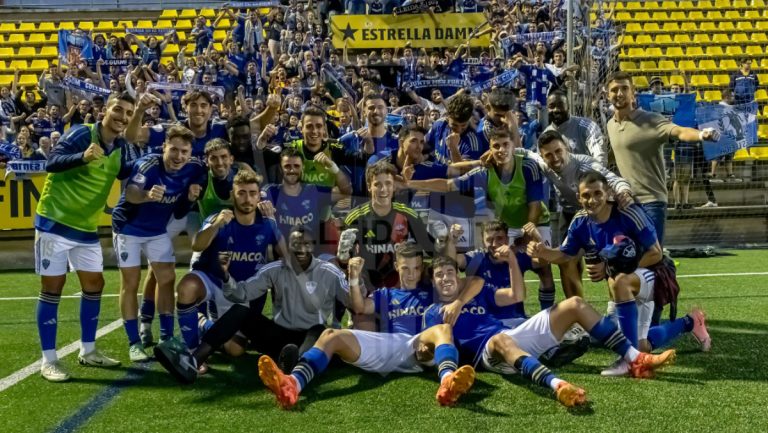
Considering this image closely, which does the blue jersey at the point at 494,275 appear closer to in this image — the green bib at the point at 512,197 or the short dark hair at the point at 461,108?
the green bib at the point at 512,197

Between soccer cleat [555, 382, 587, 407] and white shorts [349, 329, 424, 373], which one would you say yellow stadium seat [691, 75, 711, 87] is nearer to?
white shorts [349, 329, 424, 373]

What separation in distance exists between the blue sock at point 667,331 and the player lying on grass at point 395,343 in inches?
52.8

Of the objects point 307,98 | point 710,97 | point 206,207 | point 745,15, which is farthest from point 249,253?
point 745,15

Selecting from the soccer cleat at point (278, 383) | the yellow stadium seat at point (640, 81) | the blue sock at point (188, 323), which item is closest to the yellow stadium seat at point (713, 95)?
the yellow stadium seat at point (640, 81)

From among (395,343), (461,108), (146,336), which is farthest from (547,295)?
(146,336)

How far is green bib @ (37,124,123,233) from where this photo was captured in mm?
5359

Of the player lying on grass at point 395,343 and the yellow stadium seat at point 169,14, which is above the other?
the yellow stadium seat at point 169,14

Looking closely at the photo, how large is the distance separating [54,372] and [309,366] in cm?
178

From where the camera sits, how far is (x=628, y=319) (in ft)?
16.8

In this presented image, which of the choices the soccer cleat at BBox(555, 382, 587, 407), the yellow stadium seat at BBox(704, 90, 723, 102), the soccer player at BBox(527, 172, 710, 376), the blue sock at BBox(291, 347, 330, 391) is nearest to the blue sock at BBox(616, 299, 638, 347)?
the soccer player at BBox(527, 172, 710, 376)

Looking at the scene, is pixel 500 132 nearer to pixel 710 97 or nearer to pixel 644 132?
pixel 644 132

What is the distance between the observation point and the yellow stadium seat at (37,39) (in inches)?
841

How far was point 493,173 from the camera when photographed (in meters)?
6.01

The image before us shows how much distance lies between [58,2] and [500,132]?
2059cm
